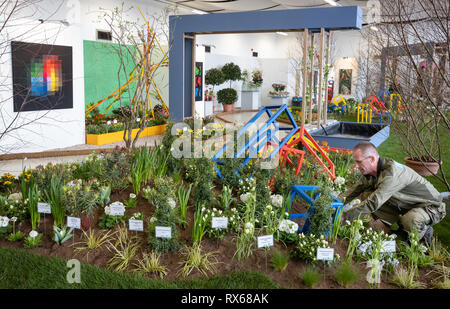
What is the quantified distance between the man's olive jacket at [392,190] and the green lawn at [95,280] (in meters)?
1.27

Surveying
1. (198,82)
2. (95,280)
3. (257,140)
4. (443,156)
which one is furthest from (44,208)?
(198,82)

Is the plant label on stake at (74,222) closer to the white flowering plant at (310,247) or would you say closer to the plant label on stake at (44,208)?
the plant label on stake at (44,208)

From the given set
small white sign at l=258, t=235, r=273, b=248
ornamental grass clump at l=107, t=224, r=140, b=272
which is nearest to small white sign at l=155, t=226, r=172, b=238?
ornamental grass clump at l=107, t=224, r=140, b=272

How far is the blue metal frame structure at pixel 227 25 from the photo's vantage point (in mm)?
8938

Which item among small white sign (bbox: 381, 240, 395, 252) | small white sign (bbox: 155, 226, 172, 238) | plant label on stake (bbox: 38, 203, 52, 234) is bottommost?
small white sign (bbox: 381, 240, 395, 252)

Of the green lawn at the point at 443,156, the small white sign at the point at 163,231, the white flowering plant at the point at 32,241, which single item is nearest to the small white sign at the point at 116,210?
the small white sign at the point at 163,231

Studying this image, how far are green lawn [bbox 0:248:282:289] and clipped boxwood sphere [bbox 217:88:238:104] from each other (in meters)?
15.1

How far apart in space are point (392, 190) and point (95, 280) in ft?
8.67

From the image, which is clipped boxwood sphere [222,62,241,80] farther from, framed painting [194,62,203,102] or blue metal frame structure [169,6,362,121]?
blue metal frame structure [169,6,362,121]

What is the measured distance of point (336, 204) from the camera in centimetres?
353

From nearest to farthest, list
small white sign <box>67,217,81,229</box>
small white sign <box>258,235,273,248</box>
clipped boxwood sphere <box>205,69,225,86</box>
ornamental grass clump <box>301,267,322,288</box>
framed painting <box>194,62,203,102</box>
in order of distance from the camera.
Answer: ornamental grass clump <box>301,267,322,288</box> < small white sign <box>258,235,273,248</box> < small white sign <box>67,217,81,229</box> < framed painting <box>194,62,203,102</box> < clipped boxwood sphere <box>205,69,225,86</box>

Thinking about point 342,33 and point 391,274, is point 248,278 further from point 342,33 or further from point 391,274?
point 342,33

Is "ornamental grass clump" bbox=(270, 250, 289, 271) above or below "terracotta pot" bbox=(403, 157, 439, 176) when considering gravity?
below

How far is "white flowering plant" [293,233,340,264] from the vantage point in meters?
3.16
